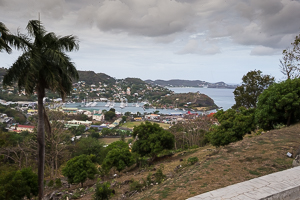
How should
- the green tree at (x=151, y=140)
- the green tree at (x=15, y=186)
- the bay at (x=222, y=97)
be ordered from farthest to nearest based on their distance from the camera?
1. the bay at (x=222, y=97)
2. the green tree at (x=151, y=140)
3. the green tree at (x=15, y=186)

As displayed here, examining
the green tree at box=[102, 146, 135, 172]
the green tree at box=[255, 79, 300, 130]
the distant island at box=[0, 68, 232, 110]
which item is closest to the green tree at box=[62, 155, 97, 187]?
the green tree at box=[102, 146, 135, 172]

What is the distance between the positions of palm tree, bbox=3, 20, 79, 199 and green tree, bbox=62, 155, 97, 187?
343 centimetres

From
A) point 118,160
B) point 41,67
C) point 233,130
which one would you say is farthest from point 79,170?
point 233,130

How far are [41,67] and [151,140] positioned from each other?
766 centimetres

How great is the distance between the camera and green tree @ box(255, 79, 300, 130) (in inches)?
334

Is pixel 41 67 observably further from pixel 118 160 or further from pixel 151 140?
pixel 151 140

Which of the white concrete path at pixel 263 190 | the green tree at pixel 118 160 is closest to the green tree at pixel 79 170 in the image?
the green tree at pixel 118 160

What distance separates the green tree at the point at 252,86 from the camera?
15852 mm

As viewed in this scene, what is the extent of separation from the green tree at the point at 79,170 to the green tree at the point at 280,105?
8.35 meters

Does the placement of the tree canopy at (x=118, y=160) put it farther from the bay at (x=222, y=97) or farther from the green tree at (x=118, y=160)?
the bay at (x=222, y=97)

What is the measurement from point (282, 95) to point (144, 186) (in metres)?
6.85

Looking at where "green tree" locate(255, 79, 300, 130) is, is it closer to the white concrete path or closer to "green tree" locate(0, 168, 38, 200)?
the white concrete path

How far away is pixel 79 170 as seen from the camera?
374 inches

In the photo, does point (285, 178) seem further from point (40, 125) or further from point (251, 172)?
point (40, 125)
